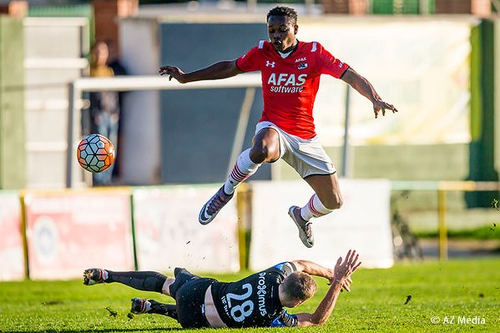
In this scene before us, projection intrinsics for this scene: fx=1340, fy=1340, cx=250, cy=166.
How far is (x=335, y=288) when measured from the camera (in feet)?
40.5

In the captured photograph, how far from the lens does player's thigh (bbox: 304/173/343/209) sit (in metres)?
14.1

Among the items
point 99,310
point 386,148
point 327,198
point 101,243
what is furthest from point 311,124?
point 386,148

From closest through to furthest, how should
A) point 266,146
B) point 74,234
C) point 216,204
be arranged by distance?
point 266,146, point 216,204, point 74,234

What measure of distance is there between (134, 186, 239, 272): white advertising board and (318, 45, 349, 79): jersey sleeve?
6.92 m

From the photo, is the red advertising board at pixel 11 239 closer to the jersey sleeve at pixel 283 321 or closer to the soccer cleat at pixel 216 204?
the soccer cleat at pixel 216 204

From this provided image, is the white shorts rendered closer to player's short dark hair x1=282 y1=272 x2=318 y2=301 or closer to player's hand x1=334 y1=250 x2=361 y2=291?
player's hand x1=334 y1=250 x2=361 y2=291

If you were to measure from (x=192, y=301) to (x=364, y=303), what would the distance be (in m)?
4.14

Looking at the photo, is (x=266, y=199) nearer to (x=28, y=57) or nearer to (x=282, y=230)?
(x=282, y=230)

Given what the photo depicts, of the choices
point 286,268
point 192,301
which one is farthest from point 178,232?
point 286,268

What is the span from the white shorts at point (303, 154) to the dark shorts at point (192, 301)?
183 centimetres

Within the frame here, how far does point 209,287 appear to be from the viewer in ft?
40.5

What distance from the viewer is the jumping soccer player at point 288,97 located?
13391mm

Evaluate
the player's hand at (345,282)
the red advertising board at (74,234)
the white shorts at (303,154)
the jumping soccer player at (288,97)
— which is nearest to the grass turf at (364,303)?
the player's hand at (345,282)

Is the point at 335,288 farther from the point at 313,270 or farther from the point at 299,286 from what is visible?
the point at 299,286
